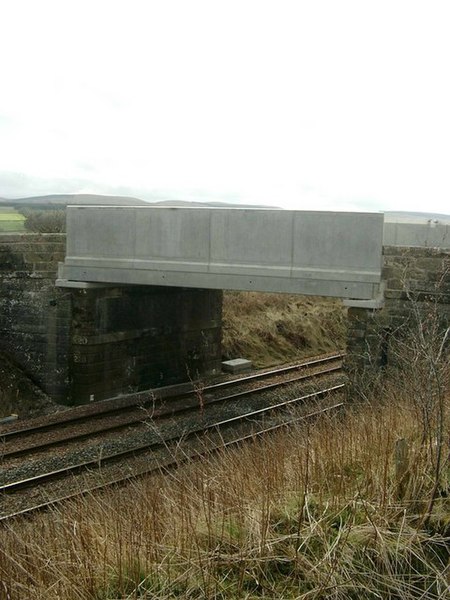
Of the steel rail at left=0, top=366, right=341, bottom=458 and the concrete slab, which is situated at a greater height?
the steel rail at left=0, top=366, right=341, bottom=458

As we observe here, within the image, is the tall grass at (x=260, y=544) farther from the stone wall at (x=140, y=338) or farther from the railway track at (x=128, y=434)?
the stone wall at (x=140, y=338)

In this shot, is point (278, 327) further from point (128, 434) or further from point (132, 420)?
point (128, 434)

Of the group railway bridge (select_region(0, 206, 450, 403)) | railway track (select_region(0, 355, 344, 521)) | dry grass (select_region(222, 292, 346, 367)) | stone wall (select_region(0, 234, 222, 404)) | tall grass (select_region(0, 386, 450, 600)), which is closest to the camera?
tall grass (select_region(0, 386, 450, 600))

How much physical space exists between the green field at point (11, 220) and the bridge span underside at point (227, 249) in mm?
5818

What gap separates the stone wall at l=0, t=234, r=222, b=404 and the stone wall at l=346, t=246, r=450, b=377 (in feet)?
15.6

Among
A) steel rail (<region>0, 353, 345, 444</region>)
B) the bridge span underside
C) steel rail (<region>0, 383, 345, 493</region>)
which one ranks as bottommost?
steel rail (<region>0, 353, 345, 444</region>)

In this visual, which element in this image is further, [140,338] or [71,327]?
[140,338]

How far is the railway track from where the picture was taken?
10422 mm

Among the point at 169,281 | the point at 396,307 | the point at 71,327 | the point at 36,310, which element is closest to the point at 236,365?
the point at 71,327

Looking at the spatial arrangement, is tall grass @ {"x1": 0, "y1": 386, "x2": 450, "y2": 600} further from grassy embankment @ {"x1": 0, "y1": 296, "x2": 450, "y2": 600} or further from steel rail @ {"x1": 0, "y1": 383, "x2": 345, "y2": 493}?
steel rail @ {"x1": 0, "y1": 383, "x2": 345, "y2": 493}

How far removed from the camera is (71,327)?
53.7 ft

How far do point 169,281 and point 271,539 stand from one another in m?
11.2

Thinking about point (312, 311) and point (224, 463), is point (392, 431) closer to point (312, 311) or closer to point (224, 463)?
point (224, 463)

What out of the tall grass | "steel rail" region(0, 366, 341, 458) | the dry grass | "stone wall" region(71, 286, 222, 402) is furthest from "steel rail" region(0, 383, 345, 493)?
the dry grass
